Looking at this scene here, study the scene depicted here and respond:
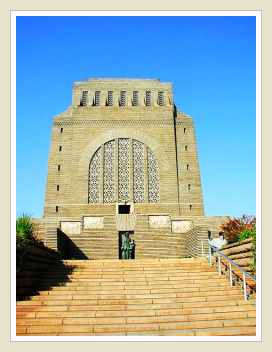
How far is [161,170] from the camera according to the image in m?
26.4

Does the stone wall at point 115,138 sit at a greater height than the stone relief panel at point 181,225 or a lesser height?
greater

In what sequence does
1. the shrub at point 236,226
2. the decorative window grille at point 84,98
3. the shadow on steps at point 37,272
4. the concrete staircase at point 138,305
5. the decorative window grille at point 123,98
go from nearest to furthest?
the concrete staircase at point 138,305 < the shadow on steps at point 37,272 < the shrub at point 236,226 < the decorative window grille at point 84,98 < the decorative window grille at point 123,98

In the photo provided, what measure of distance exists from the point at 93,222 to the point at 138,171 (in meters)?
5.62

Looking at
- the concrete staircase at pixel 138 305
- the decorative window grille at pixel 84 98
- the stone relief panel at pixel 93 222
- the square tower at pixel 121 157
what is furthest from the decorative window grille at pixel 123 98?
the concrete staircase at pixel 138 305

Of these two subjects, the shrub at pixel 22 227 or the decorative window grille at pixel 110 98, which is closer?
the shrub at pixel 22 227

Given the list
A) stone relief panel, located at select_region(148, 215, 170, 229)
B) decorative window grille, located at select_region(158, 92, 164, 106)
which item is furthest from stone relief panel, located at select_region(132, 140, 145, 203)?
decorative window grille, located at select_region(158, 92, 164, 106)

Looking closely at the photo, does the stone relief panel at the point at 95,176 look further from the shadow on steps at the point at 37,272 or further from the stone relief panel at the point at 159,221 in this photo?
the shadow on steps at the point at 37,272

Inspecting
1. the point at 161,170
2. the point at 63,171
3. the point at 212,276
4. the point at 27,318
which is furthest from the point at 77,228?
the point at 27,318

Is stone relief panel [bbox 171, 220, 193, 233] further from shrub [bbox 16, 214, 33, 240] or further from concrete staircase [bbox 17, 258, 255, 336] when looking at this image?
shrub [bbox 16, 214, 33, 240]

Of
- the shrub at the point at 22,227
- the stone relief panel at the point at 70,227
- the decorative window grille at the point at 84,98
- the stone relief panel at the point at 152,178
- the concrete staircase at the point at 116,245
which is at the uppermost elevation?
the decorative window grille at the point at 84,98

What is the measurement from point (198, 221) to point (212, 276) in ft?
39.6

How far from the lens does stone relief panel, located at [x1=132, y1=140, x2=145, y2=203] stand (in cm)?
2601

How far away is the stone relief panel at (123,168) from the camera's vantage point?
85.1ft

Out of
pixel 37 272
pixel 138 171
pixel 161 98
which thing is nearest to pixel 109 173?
pixel 138 171
